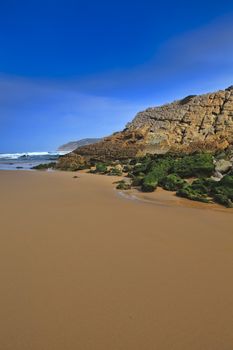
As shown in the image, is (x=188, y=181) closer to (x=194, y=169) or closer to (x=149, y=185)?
(x=194, y=169)

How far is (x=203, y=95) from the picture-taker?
2325 cm

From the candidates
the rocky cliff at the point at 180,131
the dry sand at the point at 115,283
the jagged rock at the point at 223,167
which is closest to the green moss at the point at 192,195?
the dry sand at the point at 115,283

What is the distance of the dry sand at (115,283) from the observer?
84.4 inches

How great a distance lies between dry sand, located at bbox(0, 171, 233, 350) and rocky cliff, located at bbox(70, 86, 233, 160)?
51.9ft

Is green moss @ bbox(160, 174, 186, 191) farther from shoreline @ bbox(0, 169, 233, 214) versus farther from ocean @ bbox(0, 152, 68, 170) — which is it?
ocean @ bbox(0, 152, 68, 170)

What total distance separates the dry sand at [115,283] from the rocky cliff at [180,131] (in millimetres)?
15811

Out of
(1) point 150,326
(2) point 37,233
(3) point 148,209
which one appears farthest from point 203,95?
(1) point 150,326

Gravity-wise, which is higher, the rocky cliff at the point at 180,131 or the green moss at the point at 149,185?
the rocky cliff at the point at 180,131

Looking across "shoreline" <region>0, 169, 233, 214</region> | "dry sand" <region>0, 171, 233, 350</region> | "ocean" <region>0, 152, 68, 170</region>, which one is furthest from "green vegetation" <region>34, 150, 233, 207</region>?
"ocean" <region>0, 152, 68, 170</region>

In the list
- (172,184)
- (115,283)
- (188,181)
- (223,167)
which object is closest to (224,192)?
(172,184)

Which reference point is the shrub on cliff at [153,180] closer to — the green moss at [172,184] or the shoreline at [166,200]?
the shoreline at [166,200]

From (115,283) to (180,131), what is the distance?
1975 cm

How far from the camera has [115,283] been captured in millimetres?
2873

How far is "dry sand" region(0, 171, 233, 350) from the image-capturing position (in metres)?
2.14
